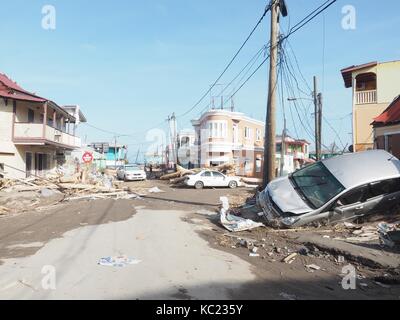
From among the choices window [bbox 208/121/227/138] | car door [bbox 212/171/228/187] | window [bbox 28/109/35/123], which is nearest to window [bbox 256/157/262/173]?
window [bbox 208/121/227/138]

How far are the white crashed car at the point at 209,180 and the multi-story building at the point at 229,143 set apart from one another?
43.7 ft

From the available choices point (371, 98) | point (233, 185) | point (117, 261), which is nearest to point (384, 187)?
point (117, 261)

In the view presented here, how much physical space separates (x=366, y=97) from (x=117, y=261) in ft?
76.6

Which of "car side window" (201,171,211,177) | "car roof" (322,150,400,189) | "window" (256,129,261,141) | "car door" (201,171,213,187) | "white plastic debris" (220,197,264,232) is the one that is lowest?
"white plastic debris" (220,197,264,232)

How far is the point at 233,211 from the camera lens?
13.5 metres

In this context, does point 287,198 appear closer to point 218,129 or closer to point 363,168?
point 363,168

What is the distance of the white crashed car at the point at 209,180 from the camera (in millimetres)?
29938

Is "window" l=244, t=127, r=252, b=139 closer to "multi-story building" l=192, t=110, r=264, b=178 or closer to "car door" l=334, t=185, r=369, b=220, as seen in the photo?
"multi-story building" l=192, t=110, r=264, b=178

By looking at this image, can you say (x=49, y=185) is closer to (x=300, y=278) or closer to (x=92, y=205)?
(x=92, y=205)

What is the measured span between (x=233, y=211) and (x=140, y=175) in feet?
82.6

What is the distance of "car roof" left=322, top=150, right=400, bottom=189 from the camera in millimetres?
10594

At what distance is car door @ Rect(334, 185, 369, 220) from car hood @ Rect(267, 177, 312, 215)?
2.53 ft

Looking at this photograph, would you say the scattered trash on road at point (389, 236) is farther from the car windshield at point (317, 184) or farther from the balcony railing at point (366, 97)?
the balcony railing at point (366, 97)
